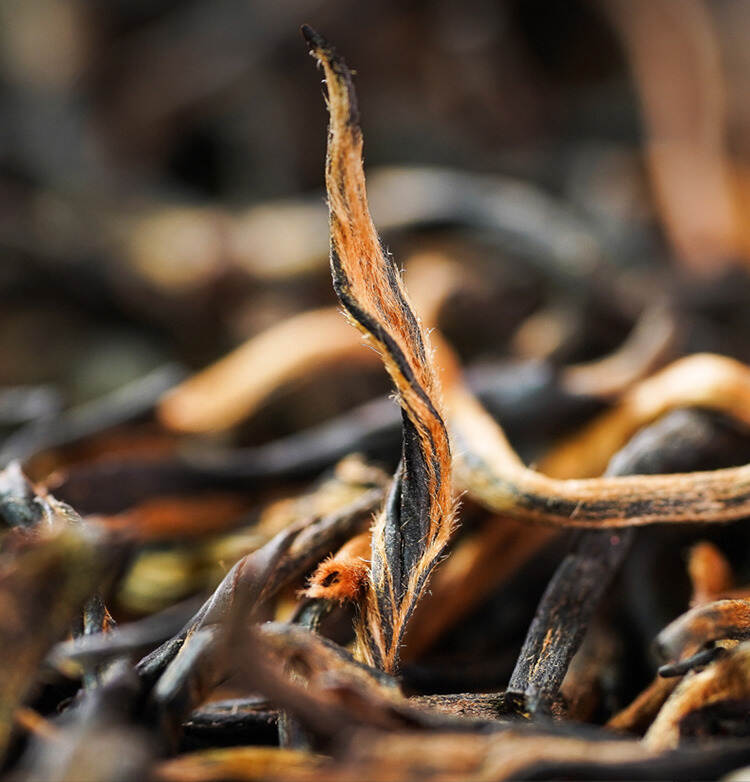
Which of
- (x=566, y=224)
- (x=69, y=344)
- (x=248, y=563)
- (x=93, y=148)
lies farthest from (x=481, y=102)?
(x=248, y=563)

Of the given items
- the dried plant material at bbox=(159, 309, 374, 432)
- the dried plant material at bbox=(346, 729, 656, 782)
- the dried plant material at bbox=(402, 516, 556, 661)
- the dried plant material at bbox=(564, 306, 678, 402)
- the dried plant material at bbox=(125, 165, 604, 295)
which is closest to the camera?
the dried plant material at bbox=(346, 729, 656, 782)

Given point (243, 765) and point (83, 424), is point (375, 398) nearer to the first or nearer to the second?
point (83, 424)

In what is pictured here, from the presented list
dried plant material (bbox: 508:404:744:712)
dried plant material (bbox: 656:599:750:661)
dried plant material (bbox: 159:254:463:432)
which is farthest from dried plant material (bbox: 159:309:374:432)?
dried plant material (bbox: 656:599:750:661)

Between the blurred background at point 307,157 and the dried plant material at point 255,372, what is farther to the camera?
the blurred background at point 307,157

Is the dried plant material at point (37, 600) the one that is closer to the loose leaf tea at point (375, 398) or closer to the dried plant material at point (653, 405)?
the loose leaf tea at point (375, 398)

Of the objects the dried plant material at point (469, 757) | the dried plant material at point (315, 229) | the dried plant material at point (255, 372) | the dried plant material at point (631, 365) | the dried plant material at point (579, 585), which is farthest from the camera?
the dried plant material at point (315, 229)

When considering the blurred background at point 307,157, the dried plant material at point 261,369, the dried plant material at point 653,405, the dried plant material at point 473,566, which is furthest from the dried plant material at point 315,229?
the dried plant material at point 473,566

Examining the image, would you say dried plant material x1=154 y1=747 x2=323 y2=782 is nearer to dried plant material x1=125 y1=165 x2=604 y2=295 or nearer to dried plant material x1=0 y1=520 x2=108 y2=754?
dried plant material x1=0 y1=520 x2=108 y2=754
